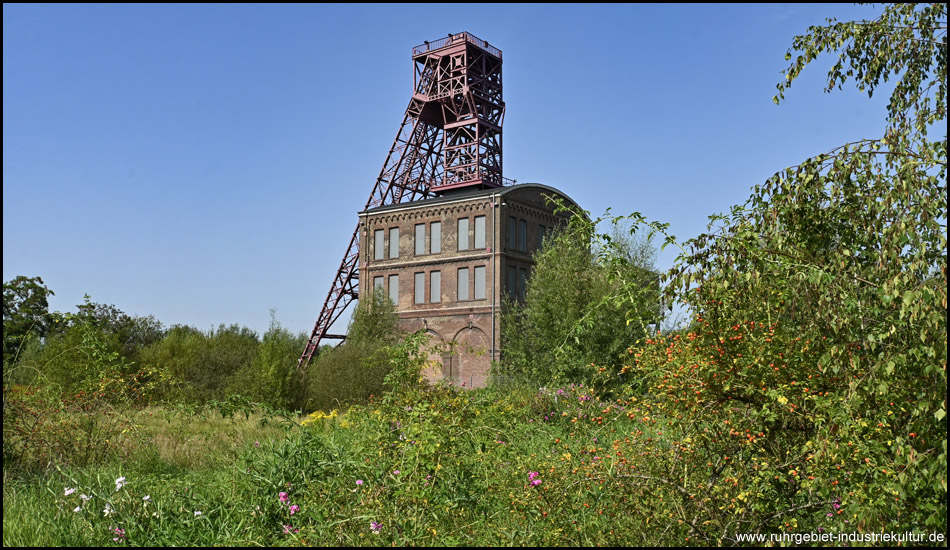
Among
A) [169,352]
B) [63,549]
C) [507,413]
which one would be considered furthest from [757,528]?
[169,352]

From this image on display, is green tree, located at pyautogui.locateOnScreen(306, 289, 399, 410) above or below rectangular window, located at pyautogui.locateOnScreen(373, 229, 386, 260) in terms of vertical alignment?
below

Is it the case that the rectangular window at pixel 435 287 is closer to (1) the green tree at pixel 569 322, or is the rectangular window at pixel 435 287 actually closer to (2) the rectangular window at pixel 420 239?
(2) the rectangular window at pixel 420 239

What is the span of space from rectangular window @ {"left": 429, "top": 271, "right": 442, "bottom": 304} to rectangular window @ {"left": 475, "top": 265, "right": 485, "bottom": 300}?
2142mm

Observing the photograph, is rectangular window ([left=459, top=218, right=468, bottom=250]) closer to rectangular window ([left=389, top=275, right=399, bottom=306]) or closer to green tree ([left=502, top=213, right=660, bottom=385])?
rectangular window ([left=389, top=275, right=399, bottom=306])

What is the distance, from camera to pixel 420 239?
3666 cm

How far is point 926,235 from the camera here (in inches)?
183

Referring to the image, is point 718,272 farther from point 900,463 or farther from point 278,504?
point 278,504

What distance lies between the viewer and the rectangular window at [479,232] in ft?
113

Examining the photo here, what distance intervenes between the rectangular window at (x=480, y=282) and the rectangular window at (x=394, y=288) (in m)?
4.76

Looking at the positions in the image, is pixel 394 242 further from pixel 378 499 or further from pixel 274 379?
pixel 378 499

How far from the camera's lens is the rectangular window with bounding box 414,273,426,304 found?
3606cm

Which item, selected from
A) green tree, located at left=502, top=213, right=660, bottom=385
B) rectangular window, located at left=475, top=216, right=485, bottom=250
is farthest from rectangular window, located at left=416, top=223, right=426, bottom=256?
green tree, located at left=502, top=213, right=660, bottom=385

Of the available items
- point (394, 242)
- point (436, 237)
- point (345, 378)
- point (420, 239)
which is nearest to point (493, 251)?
point (436, 237)

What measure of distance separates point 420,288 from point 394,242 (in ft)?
9.89
